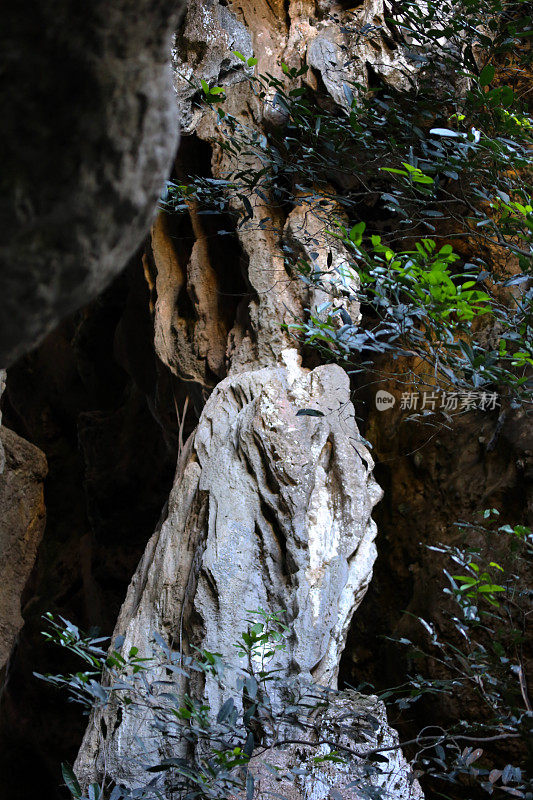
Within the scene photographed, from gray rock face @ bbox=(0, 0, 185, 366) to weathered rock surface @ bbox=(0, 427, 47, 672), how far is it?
4439 millimetres

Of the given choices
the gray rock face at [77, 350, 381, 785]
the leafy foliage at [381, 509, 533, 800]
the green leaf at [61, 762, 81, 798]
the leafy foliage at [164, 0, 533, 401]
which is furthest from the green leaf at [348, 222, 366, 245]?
the green leaf at [61, 762, 81, 798]

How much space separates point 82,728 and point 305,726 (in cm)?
494

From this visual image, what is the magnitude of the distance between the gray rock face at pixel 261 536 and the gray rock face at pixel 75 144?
2.01 meters

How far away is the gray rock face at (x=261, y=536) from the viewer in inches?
108

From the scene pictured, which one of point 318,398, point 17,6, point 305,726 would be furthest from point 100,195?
point 318,398

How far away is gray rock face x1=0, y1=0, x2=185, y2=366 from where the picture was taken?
74cm

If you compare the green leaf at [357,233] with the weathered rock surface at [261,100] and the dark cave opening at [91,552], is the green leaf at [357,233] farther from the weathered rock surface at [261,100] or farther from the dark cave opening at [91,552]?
the dark cave opening at [91,552]

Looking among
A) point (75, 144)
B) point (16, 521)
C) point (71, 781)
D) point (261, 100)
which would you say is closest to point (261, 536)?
point (71, 781)

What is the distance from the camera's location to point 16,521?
511cm

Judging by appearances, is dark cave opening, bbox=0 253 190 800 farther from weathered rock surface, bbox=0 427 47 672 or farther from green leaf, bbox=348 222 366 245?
green leaf, bbox=348 222 366 245

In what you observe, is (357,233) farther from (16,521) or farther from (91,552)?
(91,552)

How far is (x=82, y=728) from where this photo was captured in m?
6.39

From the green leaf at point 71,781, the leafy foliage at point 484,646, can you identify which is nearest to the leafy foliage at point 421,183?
the leafy foliage at point 484,646

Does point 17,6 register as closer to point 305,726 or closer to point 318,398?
point 305,726
